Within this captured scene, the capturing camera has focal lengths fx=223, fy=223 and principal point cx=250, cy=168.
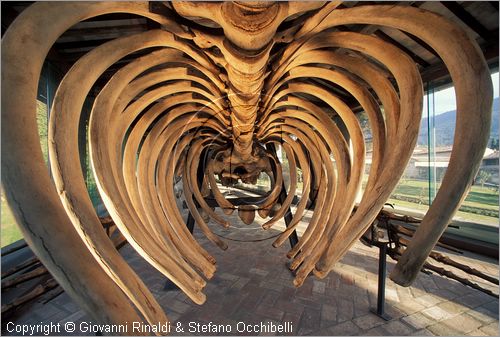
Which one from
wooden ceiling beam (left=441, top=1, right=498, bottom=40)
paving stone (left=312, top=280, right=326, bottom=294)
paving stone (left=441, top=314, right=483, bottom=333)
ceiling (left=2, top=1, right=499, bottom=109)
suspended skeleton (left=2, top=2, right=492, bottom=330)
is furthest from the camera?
paving stone (left=312, top=280, right=326, bottom=294)

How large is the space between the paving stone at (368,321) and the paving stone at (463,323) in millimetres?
726

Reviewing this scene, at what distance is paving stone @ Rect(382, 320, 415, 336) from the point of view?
2322 millimetres

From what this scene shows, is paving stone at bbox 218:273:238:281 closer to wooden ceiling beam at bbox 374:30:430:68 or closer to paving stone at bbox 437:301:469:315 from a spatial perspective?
paving stone at bbox 437:301:469:315

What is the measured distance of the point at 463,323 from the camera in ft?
8.14

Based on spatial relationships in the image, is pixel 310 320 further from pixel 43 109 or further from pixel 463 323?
pixel 43 109

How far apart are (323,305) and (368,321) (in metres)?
0.49

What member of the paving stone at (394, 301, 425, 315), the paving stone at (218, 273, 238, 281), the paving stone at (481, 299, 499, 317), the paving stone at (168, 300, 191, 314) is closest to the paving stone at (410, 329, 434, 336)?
the paving stone at (394, 301, 425, 315)

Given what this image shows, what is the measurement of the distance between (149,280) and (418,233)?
3.65 metres

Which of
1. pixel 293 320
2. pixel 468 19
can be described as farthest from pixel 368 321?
pixel 468 19

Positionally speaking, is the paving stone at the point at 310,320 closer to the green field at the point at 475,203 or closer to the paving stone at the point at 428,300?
the paving stone at the point at 428,300

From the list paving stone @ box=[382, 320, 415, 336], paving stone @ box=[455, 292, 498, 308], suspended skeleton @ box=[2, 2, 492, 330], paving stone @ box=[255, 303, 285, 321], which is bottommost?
paving stone @ box=[255, 303, 285, 321]

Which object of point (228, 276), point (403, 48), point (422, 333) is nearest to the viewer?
point (422, 333)

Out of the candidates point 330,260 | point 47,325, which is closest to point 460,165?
point 330,260

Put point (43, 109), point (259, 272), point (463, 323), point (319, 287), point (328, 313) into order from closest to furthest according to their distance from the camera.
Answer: point (463, 323) → point (328, 313) → point (319, 287) → point (259, 272) → point (43, 109)
